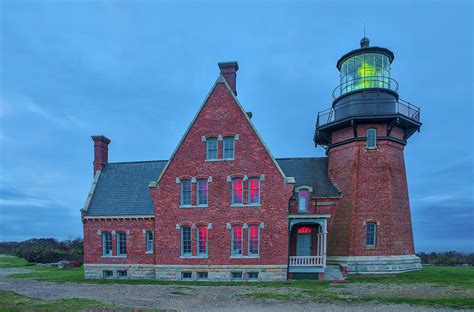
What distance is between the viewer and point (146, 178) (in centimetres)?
2586

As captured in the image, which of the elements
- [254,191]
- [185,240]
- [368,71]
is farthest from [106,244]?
[368,71]

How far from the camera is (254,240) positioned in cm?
2100

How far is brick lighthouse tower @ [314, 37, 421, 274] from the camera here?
21953 millimetres

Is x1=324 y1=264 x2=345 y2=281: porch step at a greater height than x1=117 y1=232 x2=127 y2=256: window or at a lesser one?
lesser

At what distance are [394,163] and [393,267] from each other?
25.0 ft

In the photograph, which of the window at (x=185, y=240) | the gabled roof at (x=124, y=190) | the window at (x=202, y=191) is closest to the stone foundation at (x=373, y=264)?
the window at (x=202, y=191)

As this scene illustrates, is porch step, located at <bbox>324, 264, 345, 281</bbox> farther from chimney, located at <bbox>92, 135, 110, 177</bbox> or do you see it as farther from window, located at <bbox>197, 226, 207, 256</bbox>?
chimney, located at <bbox>92, 135, 110, 177</bbox>

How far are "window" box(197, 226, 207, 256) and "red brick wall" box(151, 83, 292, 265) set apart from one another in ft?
1.47

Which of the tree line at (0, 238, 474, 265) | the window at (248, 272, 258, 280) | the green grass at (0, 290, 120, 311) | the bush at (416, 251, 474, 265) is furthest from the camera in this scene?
the tree line at (0, 238, 474, 265)

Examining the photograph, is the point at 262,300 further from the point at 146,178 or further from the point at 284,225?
the point at 146,178

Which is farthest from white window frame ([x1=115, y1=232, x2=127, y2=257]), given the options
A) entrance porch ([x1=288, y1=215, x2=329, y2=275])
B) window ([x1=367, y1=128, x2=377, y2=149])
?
window ([x1=367, y1=128, x2=377, y2=149])

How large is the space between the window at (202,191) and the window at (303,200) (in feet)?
22.3

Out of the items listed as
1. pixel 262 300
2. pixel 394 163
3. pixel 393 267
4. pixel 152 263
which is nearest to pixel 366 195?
pixel 394 163

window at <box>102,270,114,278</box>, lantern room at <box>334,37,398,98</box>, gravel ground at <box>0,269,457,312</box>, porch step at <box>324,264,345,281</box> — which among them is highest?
lantern room at <box>334,37,398,98</box>
